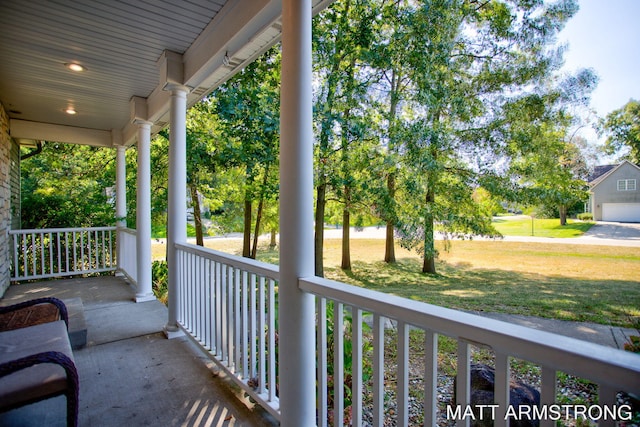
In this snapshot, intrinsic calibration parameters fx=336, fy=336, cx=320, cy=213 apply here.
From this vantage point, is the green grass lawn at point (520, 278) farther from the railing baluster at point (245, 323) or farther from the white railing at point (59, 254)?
the white railing at point (59, 254)

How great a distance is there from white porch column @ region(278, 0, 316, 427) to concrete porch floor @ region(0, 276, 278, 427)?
549 millimetres

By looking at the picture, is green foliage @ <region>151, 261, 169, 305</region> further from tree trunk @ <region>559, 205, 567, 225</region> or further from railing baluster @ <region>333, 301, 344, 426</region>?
tree trunk @ <region>559, 205, 567, 225</region>

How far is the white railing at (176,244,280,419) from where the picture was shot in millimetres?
1984

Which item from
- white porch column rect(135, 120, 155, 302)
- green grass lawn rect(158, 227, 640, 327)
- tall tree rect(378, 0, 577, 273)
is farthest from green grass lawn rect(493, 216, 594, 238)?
white porch column rect(135, 120, 155, 302)

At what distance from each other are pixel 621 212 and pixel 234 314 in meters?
3.38

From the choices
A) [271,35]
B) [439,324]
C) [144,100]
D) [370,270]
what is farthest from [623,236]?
[370,270]

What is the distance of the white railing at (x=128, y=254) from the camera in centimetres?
530

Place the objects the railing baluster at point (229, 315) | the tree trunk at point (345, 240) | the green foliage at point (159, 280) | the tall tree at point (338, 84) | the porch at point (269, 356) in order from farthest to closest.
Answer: the tree trunk at point (345, 240)
the tall tree at point (338, 84)
the green foliage at point (159, 280)
the railing baluster at point (229, 315)
the porch at point (269, 356)

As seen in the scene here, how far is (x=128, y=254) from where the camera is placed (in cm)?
552

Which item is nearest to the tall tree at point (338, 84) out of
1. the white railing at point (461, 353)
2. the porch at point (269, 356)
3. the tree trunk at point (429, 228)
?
the tree trunk at point (429, 228)

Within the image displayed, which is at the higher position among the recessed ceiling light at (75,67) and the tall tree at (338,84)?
the tall tree at (338,84)

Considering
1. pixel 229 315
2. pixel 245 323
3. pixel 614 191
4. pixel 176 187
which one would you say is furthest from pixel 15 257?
pixel 614 191

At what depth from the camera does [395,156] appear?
7266 mm

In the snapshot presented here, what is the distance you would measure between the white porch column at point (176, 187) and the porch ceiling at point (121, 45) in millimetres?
252
